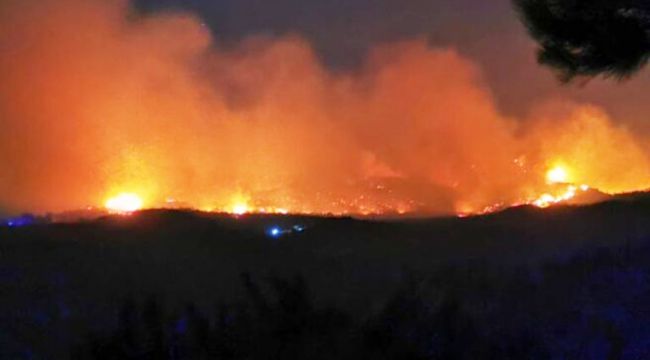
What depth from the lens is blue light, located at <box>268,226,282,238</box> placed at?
10.8 metres

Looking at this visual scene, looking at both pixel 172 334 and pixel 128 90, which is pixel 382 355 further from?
pixel 128 90

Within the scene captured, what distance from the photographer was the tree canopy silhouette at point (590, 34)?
30.9 feet

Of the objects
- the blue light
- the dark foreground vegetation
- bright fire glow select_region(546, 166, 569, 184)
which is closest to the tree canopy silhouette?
the dark foreground vegetation

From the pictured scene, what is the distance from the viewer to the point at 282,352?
18.5 ft

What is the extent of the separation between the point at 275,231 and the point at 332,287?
7.92 ft

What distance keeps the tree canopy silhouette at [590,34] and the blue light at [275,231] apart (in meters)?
3.20

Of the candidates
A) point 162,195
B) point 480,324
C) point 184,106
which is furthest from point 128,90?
point 480,324

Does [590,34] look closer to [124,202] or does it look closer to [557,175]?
[124,202]

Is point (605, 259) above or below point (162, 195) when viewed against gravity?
below

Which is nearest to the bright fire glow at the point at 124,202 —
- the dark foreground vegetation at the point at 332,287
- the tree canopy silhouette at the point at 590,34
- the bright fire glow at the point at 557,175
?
the dark foreground vegetation at the point at 332,287

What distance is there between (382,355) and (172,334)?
4.31ft

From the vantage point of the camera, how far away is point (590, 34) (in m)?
9.54

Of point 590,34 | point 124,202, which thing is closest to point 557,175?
point 124,202

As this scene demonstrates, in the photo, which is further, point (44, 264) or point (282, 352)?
point (44, 264)
